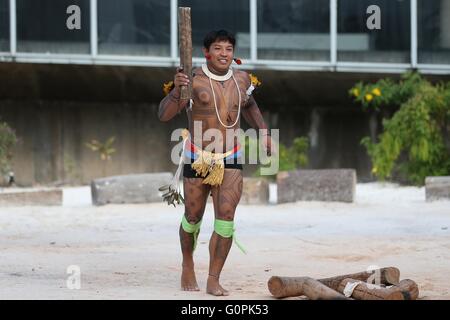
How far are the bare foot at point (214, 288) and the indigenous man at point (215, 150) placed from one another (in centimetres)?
9

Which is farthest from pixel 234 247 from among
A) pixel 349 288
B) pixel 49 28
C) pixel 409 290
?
pixel 49 28

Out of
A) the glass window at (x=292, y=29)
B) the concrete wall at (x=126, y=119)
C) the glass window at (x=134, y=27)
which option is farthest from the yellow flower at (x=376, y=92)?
the glass window at (x=134, y=27)

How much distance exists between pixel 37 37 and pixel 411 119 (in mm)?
6251

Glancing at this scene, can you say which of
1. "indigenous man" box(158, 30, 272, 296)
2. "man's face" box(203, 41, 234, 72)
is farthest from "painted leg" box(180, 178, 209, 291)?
"man's face" box(203, 41, 234, 72)

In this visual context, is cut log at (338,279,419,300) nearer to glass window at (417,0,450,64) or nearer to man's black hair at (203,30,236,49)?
man's black hair at (203,30,236,49)

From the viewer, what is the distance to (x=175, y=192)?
8242 millimetres

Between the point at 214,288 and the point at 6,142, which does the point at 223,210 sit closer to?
the point at 214,288

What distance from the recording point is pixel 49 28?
18812mm

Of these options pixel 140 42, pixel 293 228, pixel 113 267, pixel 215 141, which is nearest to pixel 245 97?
pixel 215 141

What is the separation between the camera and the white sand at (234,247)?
8.12 metres

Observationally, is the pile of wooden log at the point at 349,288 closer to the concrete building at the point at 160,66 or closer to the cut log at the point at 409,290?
the cut log at the point at 409,290

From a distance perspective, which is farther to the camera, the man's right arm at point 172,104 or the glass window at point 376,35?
the glass window at point 376,35

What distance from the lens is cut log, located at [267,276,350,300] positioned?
684cm

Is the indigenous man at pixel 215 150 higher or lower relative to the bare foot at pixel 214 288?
higher
